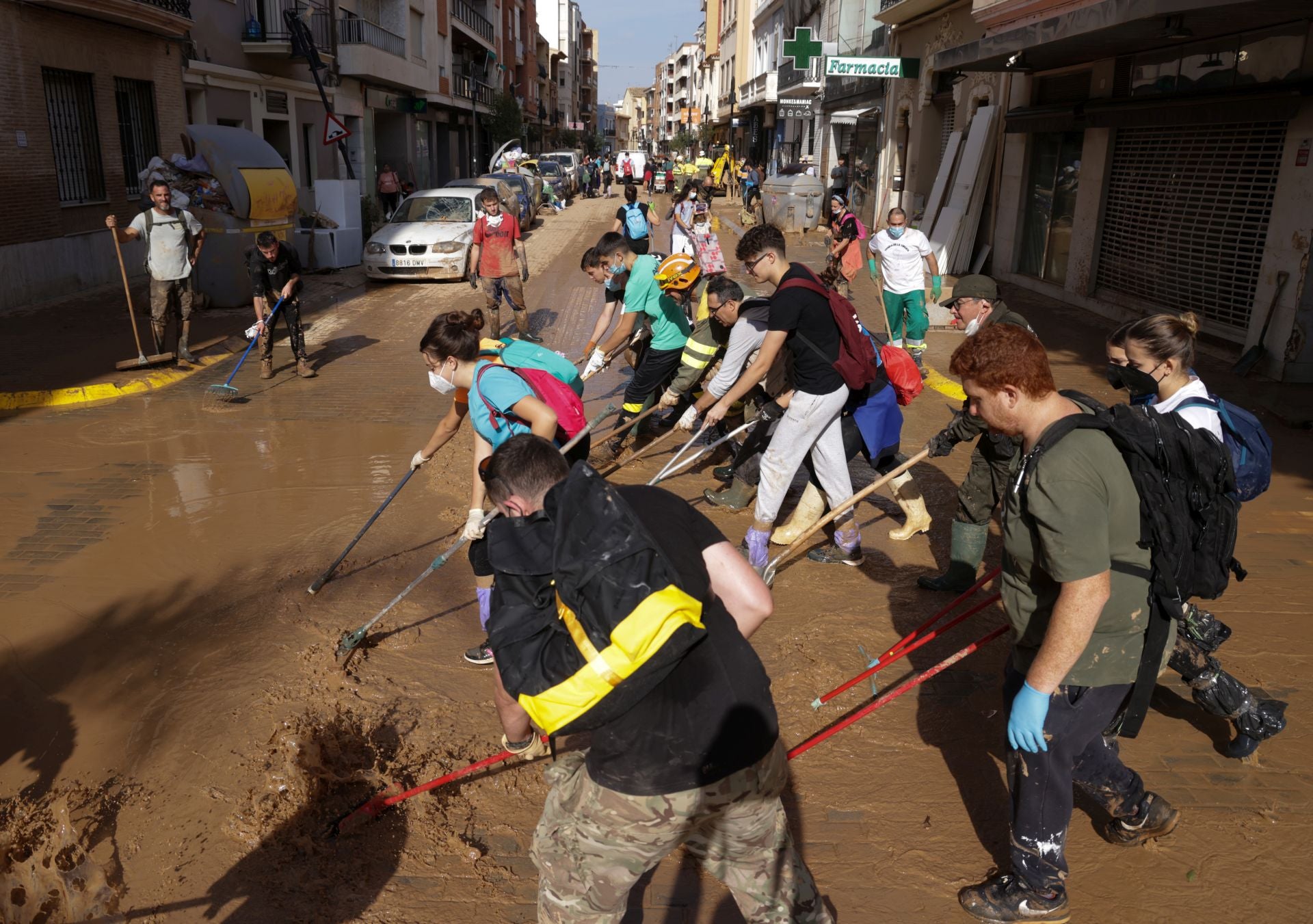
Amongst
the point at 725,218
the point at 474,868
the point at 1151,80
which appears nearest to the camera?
the point at 474,868

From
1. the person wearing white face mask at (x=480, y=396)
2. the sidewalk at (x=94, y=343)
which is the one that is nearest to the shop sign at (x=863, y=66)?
the sidewalk at (x=94, y=343)

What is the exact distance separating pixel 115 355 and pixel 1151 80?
43.2 feet

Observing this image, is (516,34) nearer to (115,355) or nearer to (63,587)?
(115,355)

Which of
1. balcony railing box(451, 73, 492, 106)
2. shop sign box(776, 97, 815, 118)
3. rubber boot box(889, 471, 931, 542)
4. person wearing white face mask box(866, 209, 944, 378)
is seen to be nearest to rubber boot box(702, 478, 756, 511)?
rubber boot box(889, 471, 931, 542)

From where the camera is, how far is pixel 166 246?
33.1ft

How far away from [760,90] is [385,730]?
44.7 metres

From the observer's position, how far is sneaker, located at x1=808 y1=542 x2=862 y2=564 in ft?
19.7

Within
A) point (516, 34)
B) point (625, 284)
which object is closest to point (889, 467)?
point (625, 284)

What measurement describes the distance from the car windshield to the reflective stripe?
1642 cm

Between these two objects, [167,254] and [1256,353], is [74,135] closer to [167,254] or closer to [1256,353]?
[167,254]

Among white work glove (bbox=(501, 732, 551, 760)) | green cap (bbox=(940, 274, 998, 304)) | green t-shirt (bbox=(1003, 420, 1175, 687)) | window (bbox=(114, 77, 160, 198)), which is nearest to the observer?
green t-shirt (bbox=(1003, 420, 1175, 687))

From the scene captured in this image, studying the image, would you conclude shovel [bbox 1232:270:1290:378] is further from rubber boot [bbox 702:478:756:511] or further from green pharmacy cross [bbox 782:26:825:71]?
green pharmacy cross [bbox 782:26:825:71]

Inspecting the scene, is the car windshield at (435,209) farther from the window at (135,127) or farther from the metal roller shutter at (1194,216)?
the metal roller shutter at (1194,216)

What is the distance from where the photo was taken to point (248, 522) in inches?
259
